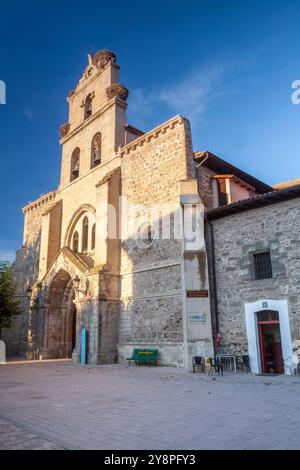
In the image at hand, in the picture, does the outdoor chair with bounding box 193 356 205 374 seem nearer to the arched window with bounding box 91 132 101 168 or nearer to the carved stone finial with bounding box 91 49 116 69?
the arched window with bounding box 91 132 101 168

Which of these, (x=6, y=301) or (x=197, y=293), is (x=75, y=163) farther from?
(x=197, y=293)

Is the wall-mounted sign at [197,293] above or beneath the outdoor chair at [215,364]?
above

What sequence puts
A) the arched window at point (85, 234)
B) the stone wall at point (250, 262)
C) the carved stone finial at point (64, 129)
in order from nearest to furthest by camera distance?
the stone wall at point (250, 262)
the arched window at point (85, 234)
the carved stone finial at point (64, 129)

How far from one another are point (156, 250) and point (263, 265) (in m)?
5.13

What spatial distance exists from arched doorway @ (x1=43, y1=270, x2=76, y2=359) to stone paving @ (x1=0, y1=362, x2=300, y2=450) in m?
11.1

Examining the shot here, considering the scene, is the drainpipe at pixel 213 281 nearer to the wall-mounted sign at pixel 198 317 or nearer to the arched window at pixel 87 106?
the wall-mounted sign at pixel 198 317

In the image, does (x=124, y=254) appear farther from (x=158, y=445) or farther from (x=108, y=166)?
(x=158, y=445)

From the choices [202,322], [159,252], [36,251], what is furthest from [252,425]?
[36,251]

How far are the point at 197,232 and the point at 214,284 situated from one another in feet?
7.36

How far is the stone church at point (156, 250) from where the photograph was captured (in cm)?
1309

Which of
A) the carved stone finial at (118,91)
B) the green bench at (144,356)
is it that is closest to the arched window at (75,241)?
the carved stone finial at (118,91)

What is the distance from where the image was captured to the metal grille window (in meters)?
13.3

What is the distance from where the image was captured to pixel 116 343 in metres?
17.1

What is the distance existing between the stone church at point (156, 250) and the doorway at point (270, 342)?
0.04m
